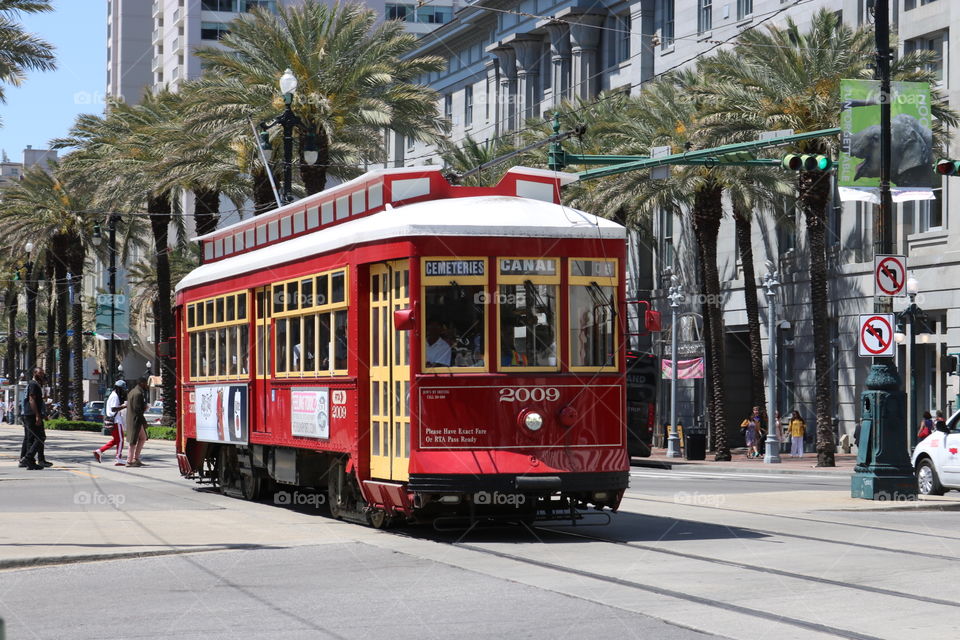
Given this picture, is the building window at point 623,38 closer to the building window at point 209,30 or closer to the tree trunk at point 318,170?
the tree trunk at point 318,170

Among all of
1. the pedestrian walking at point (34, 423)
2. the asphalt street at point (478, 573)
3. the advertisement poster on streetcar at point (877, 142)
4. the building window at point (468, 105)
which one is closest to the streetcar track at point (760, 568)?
the asphalt street at point (478, 573)

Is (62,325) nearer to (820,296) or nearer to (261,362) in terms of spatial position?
(820,296)

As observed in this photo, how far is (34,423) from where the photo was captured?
27.6m

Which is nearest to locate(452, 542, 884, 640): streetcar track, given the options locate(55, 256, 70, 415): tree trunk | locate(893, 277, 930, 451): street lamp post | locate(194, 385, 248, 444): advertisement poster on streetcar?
locate(194, 385, 248, 444): advertisement poster on streetcar

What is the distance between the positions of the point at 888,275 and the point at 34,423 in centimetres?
1593

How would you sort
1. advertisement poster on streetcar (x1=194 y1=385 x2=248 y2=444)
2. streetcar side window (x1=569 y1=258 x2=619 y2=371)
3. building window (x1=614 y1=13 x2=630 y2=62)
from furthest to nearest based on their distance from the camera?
building window (x1=614 y1=13 x2=630 y2=62) → advertisement poster on streetcar (x1=194 y1=385 x2=248 y2=444) → streetcar side window (x1=569 y1=258 x2=619 y2=371)

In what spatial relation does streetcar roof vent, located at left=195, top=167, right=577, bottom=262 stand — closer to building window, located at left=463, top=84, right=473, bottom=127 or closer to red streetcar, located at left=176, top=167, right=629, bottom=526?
red streetcar, located at left=176, top=167, right=629, bottom=526

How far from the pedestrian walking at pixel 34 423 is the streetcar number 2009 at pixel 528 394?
47.7 ft

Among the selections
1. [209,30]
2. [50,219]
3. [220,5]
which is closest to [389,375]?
[50,219]

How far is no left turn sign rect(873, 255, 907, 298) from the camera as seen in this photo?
2123 cm

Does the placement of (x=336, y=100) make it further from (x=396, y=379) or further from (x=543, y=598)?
(x=543, y=598)

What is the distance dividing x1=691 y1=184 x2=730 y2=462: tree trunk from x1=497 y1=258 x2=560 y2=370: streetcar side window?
96.1 ft

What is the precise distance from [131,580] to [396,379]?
3.88 metres

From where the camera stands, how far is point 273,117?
3728 centimetres
